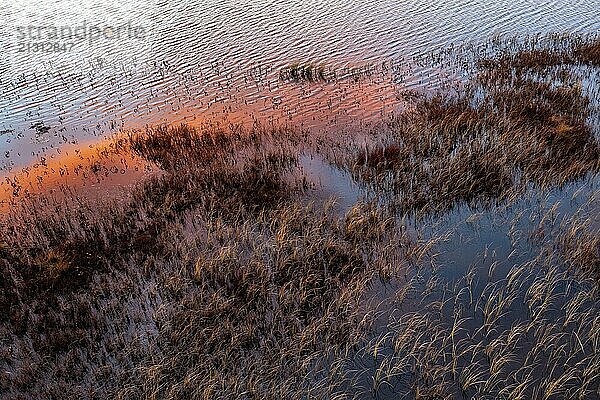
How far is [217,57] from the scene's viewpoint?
28266mm

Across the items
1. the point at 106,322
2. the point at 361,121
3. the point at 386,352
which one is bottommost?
the point at 386,352

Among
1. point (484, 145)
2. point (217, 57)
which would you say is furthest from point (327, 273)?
point (217, 57)

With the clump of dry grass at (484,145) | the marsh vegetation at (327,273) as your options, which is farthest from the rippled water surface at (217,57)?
the marsh vegetation at (327,273)

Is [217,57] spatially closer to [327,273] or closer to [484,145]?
[484,145]

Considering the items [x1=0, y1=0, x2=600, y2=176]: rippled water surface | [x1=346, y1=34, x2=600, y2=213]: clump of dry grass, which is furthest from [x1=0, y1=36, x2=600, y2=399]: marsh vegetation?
[x1=0, y1=0, x2=600, y2=176]: rippled water surface

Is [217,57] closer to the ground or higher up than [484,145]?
higher up

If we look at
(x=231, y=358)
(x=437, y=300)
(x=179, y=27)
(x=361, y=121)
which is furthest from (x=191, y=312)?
(x=179, y=27)

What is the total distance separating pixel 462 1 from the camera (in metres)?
34.6

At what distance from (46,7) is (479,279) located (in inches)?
1510

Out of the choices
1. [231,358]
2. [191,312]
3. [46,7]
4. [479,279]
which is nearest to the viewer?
[231,358]

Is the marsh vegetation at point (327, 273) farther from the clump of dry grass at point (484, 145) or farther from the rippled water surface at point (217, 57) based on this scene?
the rippled water surface at point (217, 57)

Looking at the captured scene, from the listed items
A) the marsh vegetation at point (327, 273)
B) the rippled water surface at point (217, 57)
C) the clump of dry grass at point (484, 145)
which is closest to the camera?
the marsh vegetation at point (327, 273)

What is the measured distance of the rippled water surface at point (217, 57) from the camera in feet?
72.0

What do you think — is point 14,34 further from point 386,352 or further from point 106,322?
point 386,352
